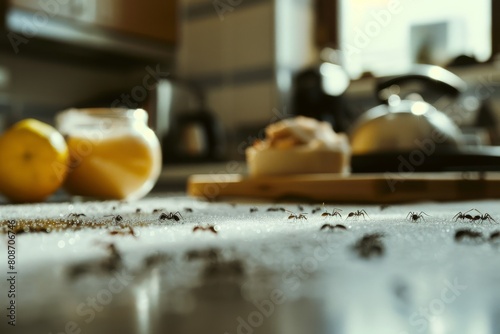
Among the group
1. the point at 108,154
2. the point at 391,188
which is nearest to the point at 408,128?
the point at 391,188

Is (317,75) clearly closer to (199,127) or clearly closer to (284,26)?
(284,26)

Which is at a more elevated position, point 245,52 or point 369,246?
point 245,52

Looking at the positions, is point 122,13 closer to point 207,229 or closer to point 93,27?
point 93,27

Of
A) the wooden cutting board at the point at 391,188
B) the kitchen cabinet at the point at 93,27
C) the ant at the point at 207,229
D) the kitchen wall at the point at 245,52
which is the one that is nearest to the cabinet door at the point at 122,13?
the kitchen cabinet at the point at 93,27

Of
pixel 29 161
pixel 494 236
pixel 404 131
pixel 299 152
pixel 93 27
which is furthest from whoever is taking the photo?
pixel 93 27

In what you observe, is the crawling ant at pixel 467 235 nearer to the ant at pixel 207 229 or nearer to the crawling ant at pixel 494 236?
the crawling ant at pixel 494 236
